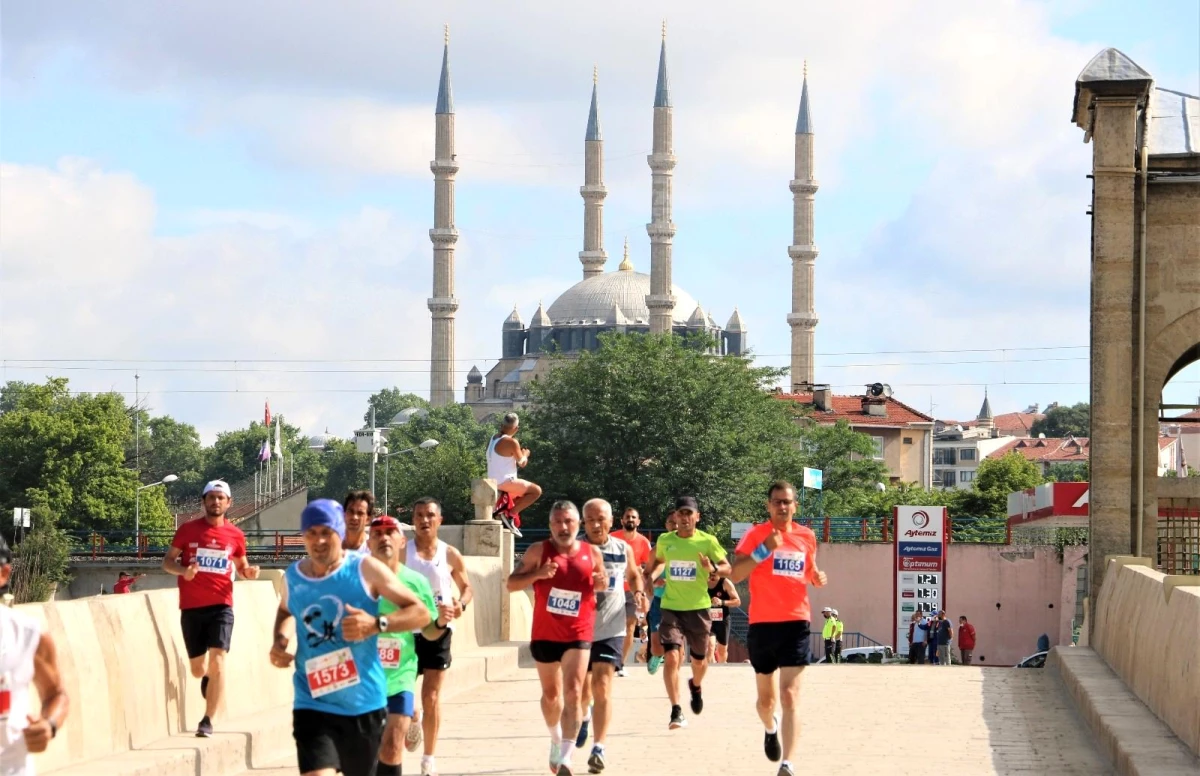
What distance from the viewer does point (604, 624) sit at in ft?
40.4

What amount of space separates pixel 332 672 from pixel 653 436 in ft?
215

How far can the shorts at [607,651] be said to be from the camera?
1217cm

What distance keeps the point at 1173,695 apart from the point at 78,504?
3261 inches

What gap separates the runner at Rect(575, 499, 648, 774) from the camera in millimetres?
12031

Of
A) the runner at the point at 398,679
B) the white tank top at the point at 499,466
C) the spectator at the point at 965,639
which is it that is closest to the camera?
the runner at the point at 398,679

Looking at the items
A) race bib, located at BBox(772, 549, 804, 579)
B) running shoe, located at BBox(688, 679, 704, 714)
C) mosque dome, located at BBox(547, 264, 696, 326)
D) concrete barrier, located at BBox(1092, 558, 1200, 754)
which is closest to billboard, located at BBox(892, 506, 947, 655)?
concrete barrier, located at BBox(1092, 558, 1200, 754)

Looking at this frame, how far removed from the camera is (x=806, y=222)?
142 m

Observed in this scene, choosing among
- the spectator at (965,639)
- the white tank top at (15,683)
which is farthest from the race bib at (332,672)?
the spectator at (965,639)

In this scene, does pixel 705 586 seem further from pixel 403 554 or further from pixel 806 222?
pixel 806 222

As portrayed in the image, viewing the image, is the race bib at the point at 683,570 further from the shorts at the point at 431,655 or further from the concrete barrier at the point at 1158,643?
the concrete barrier at the point at 1158,643

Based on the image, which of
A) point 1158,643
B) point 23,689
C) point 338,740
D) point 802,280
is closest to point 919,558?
point 1158,643

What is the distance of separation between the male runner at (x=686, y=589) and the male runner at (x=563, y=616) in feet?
6.89

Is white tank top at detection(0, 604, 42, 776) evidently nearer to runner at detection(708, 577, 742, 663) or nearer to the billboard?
runner at detection(708, 577, 742, 663)

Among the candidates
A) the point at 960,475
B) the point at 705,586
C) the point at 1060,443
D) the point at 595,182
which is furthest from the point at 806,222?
the point at 705,586
